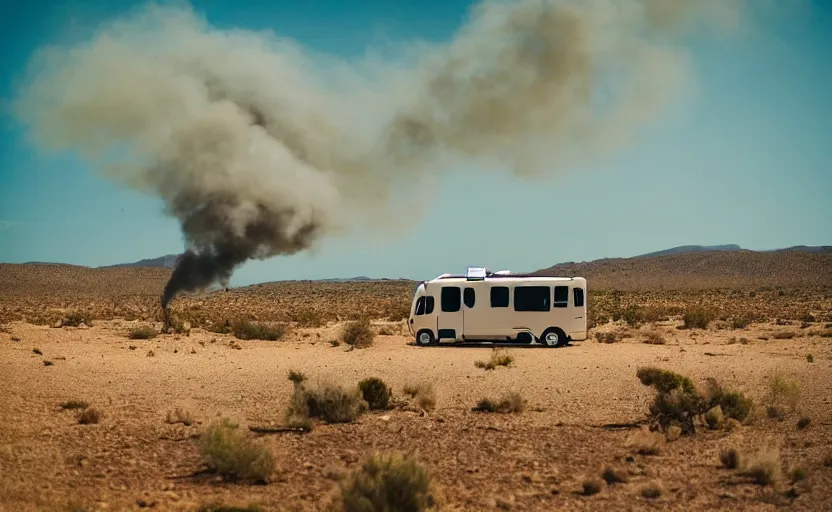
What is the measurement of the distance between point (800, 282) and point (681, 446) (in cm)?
10810

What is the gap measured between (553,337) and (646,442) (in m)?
16.7

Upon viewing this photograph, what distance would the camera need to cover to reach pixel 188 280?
→ 35.6 m

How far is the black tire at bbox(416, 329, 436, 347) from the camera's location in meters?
29.1

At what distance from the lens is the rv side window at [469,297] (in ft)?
92.3

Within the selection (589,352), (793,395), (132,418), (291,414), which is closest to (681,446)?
(793,395)

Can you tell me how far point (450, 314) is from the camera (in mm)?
28578

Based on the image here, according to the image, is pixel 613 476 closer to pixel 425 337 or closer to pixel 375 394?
pixel 375 394

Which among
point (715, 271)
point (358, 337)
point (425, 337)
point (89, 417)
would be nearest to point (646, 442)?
point (89, 417)

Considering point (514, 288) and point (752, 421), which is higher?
point (514, 288)

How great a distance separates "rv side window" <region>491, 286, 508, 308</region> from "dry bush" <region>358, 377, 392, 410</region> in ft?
42.1

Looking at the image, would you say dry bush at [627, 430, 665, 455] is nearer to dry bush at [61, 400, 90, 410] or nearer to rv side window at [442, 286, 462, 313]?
dry bush at [61, 400, 90, 410]

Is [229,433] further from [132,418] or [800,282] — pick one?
[800,282]

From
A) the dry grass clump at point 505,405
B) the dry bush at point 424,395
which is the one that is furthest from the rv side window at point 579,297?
the dry grass clump at point 505,405

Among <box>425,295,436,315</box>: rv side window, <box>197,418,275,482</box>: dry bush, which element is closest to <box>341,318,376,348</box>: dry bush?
<box>425,295,436,315</box>: rv side window
